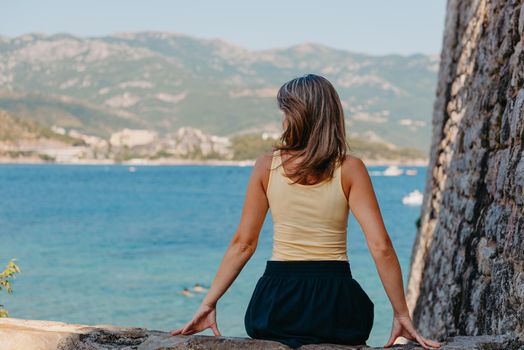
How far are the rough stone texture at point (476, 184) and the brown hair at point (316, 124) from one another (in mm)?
1152

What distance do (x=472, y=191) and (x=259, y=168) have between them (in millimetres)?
2884

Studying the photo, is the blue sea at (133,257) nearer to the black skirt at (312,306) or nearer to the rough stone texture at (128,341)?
the rough stone texture at (128,341)

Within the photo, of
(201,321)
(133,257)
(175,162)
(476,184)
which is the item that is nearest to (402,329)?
(201,321)

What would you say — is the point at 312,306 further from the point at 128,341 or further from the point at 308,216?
the point at 128,341

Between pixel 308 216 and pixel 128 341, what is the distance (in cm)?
88

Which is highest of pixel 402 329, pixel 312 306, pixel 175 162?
pixel 312 306

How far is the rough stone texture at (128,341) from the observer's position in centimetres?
279

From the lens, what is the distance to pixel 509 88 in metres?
4.32

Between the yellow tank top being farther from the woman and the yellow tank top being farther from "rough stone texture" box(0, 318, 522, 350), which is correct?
"rough stone texture" box(0, 318, 522, 350)

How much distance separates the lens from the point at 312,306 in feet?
8.99

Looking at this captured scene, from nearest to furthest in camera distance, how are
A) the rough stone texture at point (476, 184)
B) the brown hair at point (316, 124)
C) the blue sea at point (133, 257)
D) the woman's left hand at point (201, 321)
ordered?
the brown hair at point (316, 124) → the woman's left hand at point (201, 321) → the rough stone texture at point (476, 184) → the blue sea at point (133, 257)

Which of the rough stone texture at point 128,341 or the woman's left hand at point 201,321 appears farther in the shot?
the woman's left hand at point 201,321

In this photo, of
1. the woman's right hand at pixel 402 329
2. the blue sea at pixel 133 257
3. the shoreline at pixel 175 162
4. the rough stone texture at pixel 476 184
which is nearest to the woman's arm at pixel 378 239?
the woman's right hand at pixel 402 329

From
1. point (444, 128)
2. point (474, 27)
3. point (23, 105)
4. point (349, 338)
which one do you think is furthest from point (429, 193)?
point (23, 105)
